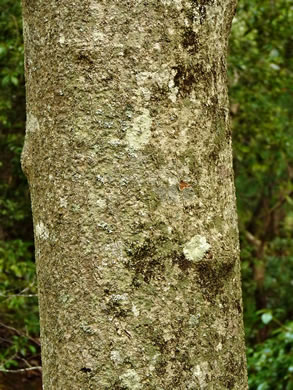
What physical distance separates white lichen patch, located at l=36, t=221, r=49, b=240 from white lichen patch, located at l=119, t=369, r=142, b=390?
0.27 m

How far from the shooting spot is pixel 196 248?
1.00m

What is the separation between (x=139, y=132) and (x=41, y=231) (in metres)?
0.25

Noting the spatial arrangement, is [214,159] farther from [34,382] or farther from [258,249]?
[258,249]

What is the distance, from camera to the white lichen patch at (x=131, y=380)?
0.95 m

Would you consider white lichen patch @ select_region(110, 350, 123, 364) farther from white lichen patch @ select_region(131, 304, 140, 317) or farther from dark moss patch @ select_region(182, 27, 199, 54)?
dark moss patch @ select_region(182, 27, 199, 54)

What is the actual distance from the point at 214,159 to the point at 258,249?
26.8 feet

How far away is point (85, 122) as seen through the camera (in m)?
0.99

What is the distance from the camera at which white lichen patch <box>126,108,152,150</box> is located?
0.99m

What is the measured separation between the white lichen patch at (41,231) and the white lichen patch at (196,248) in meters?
0.24

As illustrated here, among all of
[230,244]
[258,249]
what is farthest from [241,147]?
[230,244]

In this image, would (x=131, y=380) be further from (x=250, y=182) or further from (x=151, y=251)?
(x=250, y=182)

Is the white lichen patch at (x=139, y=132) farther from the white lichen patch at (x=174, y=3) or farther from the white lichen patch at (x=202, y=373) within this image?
the white lichen patch at (x=202, y=373)

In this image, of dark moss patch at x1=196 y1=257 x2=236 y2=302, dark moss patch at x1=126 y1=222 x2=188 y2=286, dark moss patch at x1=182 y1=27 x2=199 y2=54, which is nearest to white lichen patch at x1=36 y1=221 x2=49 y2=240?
dark moss patch at x1=126 y1=222 x2=188 y2=286

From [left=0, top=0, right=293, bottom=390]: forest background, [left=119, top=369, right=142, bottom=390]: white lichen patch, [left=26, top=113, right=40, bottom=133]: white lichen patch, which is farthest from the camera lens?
[left=0, top=0, right=293, bottom=390]: forest background
